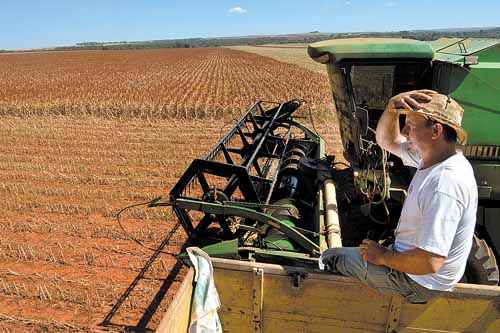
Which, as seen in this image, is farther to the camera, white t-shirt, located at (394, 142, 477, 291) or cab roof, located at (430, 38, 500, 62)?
cab roof, located at (430, 38, 500, 62)

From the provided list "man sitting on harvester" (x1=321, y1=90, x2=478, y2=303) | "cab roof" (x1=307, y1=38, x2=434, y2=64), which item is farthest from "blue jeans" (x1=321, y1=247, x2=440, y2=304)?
"cab roof" (x1=307, y1=38, x2=434, y2=64)

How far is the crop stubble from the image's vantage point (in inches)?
170

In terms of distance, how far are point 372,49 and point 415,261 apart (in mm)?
2270

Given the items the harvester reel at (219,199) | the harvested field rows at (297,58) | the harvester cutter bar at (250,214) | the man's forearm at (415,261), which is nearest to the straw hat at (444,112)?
the man's forearm at (415,261)

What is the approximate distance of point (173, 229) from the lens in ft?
19.1

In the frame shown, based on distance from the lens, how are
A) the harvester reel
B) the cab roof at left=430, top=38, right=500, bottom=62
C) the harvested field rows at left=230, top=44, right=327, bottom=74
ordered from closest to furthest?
1. the cab roof at left=430, top=38, right=500, bottom=62
2. the harvester reel
3. the harvested field rows at left=230, top=44, right=327, bottom=74

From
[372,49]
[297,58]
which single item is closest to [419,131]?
[372,49]

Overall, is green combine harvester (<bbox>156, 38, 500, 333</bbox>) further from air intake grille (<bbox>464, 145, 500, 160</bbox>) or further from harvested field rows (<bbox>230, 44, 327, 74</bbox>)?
harvested field rows (<bbox>230, 44, 327, 74</bbox>)

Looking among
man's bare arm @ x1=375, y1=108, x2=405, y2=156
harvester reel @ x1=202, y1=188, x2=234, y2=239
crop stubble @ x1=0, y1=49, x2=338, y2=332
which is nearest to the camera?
man's bare arm @ x1=375, y1=108, x2=405, y2=156

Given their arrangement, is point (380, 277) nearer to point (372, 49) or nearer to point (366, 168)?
point (366, 168)

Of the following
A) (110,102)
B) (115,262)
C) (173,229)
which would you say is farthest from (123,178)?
(110,102)

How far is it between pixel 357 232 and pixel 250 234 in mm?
2021

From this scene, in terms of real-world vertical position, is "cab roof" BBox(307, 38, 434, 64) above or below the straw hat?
above

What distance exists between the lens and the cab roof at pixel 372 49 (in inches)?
142
